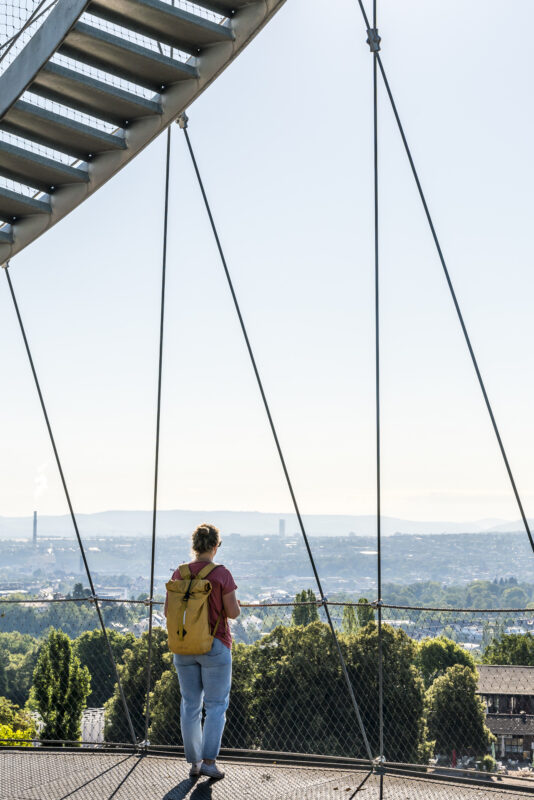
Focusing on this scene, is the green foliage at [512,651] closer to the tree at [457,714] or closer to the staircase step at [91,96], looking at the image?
the tree at [457,714]

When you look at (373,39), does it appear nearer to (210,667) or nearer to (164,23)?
(164,23)

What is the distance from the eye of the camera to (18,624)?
47312 millimetres

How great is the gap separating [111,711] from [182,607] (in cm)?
2194

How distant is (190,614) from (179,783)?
82 centimetres

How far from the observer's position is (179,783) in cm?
343

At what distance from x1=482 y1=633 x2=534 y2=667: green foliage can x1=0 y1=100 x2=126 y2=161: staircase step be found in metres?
21.9

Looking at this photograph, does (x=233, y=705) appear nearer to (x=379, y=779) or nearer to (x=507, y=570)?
(x=379, y=779)

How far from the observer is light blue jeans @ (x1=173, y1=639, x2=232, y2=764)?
10.5 feet

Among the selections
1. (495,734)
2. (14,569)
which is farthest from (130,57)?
(14,569)

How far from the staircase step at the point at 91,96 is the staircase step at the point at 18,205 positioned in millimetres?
613

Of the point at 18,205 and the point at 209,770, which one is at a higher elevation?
the point at 18,205

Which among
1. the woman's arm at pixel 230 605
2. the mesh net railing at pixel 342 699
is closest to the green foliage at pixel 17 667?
the mesh net railing at pixel 342 699

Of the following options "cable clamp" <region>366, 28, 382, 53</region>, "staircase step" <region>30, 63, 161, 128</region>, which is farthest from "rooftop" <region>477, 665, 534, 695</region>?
"staircase step" <region>30, 63, 161, 128</region>

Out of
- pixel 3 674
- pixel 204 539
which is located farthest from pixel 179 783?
pixel 3 674
